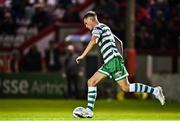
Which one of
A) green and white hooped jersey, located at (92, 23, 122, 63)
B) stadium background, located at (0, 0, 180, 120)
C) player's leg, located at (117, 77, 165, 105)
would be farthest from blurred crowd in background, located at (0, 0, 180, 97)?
green and white hooped jersey, located at (92, 23, 122, 63)

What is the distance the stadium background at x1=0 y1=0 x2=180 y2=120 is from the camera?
2984 cm

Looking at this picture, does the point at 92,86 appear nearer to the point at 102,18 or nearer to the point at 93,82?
the point at 93,82

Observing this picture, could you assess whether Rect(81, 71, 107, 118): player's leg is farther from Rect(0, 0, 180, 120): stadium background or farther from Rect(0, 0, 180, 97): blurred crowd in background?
Rect(0, 0, 180, 97): blurred crowd in background

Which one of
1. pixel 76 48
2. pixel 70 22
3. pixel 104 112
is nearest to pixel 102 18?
pixel 76 48

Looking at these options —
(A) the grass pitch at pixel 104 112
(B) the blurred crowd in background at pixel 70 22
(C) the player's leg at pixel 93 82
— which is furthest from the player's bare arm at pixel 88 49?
(B) the blurred crowd in background at pixel 70 22

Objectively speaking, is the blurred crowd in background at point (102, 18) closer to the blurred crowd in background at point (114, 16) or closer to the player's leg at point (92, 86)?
the blurred crowd in background at point (114, 16)

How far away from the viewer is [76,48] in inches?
1256

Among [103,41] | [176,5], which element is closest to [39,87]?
[176,5]

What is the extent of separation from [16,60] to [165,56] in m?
6.55

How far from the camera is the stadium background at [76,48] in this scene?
29.8 metres

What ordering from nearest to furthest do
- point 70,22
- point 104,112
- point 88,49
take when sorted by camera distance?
point 88,49, point 104,112, point 70,22

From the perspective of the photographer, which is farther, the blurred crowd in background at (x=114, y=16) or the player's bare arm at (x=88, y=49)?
the blurred crowd in background at (x=114, y=16)

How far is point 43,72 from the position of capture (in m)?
30.8

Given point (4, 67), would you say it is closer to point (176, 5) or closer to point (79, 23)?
point (79, 23)
